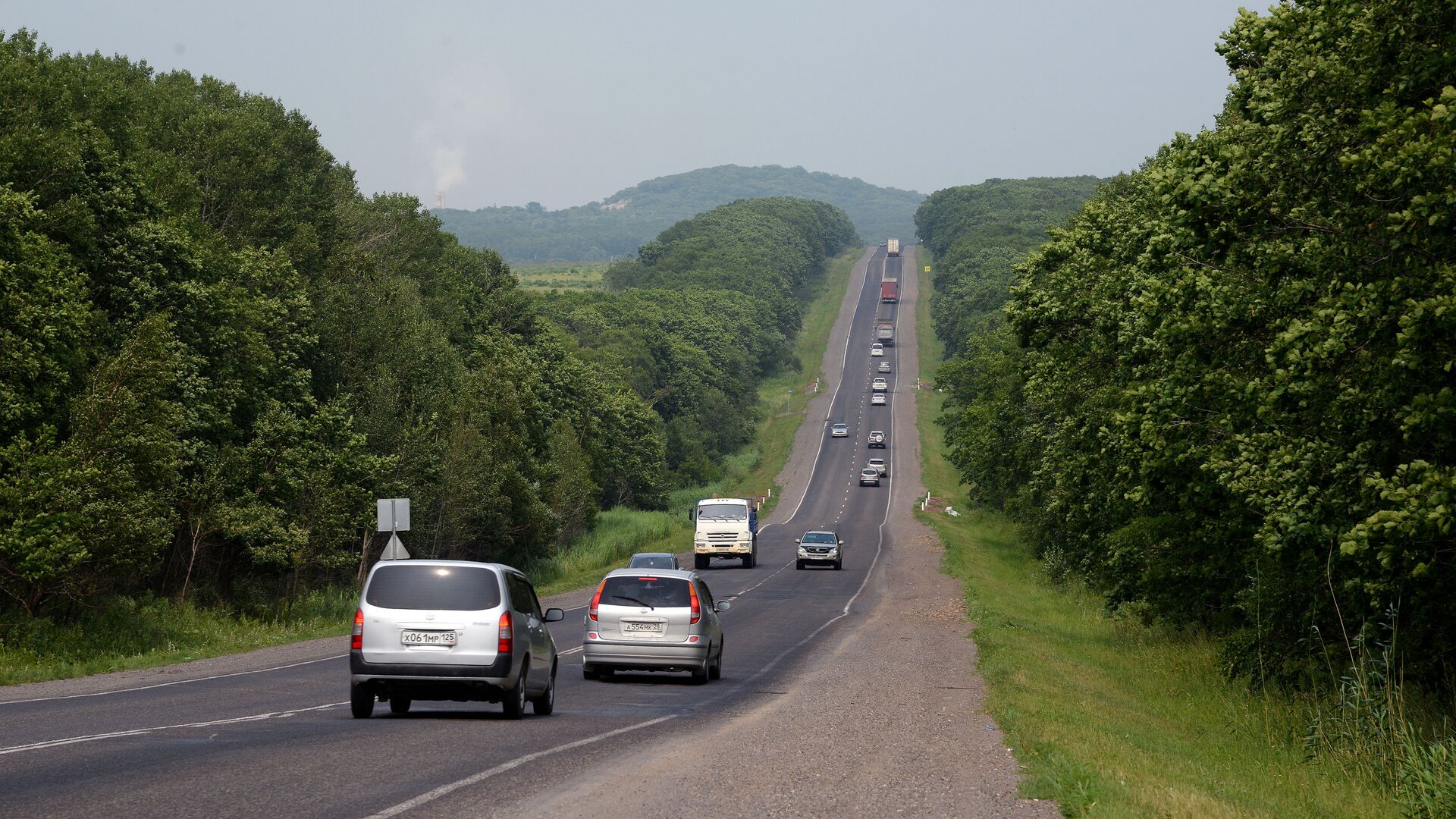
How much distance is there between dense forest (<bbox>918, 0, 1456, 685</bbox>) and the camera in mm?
13141

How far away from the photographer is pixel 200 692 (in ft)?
65.4

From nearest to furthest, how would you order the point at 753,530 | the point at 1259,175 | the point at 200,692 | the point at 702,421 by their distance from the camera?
the point at 1259,175 < the point at 200,692 < the point at 753,530 < the point at 702,421

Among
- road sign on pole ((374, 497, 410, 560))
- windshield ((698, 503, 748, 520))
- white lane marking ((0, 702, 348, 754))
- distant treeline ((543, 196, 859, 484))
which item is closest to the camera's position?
white lane marking ((0, 702, 348, 754))

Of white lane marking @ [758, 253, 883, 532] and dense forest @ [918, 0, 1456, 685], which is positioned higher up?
dense forest @ [918, 0, 1456, 685]

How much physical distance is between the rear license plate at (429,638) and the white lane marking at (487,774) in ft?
6.36

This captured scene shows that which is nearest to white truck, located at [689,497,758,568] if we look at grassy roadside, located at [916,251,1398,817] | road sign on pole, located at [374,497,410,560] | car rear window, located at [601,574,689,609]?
grassy roadside, located at [916,251,1398,817]

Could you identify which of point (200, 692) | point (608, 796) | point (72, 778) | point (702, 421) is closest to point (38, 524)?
point (200, 692)

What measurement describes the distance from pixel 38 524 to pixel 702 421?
99882 millimetres

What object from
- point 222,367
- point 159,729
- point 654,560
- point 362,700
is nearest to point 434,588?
point 362,700

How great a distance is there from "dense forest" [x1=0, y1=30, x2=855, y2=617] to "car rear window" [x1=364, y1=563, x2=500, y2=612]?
14.0 metres

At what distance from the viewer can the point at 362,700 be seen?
15.8m

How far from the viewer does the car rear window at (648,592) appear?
21.6 m

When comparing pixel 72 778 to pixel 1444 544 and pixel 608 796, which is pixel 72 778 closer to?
pixel 608 796

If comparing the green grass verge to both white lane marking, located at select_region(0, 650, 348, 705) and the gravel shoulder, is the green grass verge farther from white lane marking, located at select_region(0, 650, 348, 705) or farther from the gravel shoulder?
the gravel shoulder
